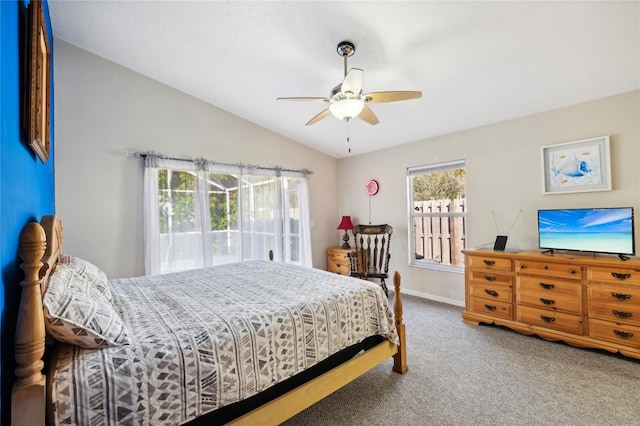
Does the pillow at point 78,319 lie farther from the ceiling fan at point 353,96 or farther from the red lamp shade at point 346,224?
the red lamp shade at point 346,224

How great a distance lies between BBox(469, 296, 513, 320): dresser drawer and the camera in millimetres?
3014

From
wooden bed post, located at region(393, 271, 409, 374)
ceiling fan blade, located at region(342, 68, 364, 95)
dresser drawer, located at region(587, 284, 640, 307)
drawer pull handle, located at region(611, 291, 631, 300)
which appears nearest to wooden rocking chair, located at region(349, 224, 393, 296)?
wooden bed post, located at region(393, 271, 409, 374)

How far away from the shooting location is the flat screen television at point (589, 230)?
2.52 m

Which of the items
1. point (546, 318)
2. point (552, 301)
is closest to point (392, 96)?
point (552, 301)

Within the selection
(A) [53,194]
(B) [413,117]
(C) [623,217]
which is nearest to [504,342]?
(C) [623,217]

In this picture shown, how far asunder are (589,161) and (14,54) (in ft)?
14.3

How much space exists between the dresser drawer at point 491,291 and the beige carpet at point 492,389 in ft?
1.38

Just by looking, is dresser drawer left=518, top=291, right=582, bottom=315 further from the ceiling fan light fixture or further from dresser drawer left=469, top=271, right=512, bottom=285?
the ceiling fan light fixture

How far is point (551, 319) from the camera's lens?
9.00ft

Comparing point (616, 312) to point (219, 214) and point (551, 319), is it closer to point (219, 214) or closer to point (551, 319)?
point (551, 319)

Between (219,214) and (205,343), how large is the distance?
2.81m

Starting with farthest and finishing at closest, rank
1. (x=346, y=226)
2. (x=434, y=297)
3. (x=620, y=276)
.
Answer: (x=346, y=226) < (x=434, y=297) < (x=620, y=276)

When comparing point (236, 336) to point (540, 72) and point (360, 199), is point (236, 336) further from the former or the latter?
point (360, 199)

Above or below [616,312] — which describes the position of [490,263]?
above
